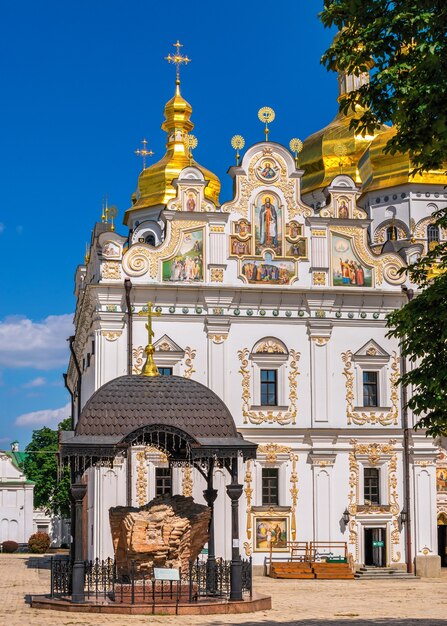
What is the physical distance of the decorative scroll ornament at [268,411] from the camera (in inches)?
1518

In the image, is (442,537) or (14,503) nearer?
(442,537)

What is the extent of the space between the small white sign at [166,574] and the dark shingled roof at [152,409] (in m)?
2.97

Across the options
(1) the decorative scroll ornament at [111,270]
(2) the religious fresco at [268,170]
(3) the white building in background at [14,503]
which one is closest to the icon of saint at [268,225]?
(2) the religious fresco at [268,170]

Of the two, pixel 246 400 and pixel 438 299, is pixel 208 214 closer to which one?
pixel 246 400

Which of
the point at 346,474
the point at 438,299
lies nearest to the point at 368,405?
the point at 346,474

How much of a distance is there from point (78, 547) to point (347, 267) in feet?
59.5

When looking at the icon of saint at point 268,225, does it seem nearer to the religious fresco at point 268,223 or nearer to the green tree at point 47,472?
the religious fresco at point 268,223

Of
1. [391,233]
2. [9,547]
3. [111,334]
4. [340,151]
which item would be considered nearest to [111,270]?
[111,334]

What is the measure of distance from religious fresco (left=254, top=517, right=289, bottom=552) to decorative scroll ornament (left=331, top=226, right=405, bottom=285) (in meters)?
8.82

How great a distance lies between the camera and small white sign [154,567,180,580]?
2334cm

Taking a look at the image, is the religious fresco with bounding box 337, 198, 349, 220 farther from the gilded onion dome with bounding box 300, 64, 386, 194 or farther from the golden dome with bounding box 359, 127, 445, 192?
the gilded onion dome with bounding box 300, 64, 386, 194

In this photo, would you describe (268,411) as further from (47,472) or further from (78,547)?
(47,472)

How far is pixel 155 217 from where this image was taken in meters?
52.1

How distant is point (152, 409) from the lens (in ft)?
82.9
